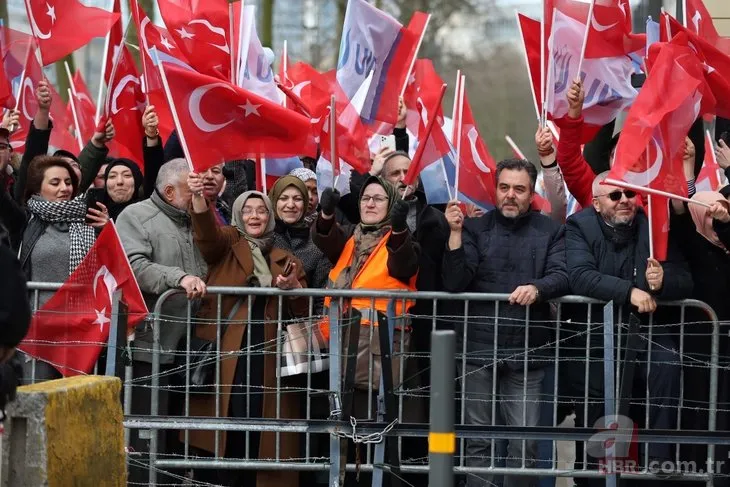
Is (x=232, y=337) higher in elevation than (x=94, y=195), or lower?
lower

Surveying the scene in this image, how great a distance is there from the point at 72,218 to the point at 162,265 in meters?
0.69

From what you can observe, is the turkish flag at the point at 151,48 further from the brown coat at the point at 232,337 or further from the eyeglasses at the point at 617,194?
the eyeglasses at the point at 617,194

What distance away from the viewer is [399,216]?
30.1 ft

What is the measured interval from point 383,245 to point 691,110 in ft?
6.85

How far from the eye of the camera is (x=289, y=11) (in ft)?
113

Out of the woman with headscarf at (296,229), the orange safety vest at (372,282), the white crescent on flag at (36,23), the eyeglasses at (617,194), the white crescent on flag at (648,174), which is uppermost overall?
the white crescent on flag at (36,23)

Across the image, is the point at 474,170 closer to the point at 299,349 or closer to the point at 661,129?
the point at 661,129

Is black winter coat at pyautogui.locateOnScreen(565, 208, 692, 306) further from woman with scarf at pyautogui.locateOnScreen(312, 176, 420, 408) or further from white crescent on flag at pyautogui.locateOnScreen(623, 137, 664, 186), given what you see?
woman with scarf at pyautogui.locateOnScreen(312, 176, 420, 408)

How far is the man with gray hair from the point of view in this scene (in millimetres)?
9281

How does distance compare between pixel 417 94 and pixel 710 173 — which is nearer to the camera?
pixel 710 173

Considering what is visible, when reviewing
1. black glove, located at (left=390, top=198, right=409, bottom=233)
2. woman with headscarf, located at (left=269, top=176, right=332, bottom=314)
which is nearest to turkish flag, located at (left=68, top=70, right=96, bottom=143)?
woman with headscarf, located at (left=269, top=176, right=332, bottom=314)

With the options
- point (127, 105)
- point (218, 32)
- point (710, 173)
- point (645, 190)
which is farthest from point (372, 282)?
point (710, 173)

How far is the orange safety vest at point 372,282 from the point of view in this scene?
9.32 metres

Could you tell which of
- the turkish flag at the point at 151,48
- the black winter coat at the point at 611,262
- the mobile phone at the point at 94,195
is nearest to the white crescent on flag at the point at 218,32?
the turkish flag at the point at 151,48
